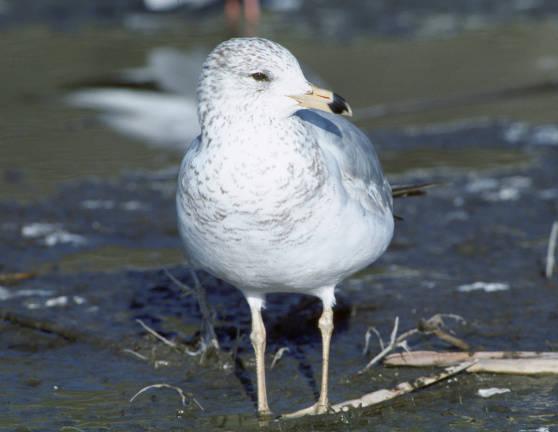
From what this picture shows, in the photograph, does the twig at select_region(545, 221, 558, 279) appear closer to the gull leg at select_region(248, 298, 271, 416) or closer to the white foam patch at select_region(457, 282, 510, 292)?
the white foam patch at select_region(457, 282, 510, 292)

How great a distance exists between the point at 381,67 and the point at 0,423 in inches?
288

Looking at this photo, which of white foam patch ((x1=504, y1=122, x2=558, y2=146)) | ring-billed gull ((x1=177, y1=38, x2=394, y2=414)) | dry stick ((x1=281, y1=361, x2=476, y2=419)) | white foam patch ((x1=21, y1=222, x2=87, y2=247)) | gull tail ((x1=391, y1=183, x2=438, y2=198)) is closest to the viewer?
ring-billed gull ((x1=177, y1=38, x2=394, y2=414))

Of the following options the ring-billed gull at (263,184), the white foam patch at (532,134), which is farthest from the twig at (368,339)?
the white foam patch at (532,134)

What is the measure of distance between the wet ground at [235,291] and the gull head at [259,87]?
127 centimetres

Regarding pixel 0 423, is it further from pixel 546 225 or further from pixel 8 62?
pixel 8 62

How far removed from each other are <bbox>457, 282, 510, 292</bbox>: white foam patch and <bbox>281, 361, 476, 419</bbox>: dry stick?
1109 millimetres

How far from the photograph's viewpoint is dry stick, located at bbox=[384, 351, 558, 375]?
4.77 metres

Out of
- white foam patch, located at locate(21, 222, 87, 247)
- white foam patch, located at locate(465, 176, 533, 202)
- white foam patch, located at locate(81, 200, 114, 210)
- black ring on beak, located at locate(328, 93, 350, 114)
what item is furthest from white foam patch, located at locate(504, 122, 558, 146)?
black ring on beak, located at locate(328, 93, 350, 114)

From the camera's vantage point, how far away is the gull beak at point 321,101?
419 centimetres

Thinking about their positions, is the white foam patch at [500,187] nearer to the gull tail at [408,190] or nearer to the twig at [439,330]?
the gull tail at [408,190]

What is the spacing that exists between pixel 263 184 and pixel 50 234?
3152 millimetres

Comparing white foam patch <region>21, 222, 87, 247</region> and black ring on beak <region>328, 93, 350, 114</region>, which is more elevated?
black ring on beak <region>328, 93, 350, 114</region>

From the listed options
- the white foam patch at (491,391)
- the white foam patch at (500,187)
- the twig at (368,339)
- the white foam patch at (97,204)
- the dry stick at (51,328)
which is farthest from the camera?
the white foam patch at (97,204)

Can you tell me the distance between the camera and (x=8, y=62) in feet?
38.6
